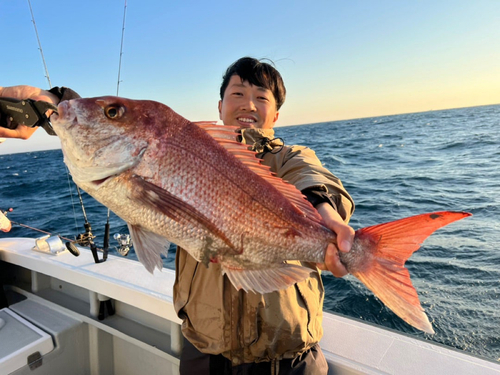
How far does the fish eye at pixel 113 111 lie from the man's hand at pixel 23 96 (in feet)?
2.73

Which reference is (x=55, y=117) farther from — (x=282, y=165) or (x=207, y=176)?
(x=282, y=165)

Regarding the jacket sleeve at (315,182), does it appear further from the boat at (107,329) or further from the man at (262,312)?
the boat at (107,329)

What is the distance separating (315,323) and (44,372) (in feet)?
9.33

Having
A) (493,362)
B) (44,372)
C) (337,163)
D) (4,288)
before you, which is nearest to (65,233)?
(4,288)

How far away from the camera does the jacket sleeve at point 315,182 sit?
1.81 metres

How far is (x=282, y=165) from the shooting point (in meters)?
2.13

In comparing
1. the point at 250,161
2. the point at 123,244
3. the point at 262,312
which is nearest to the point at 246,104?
the point at 250,161

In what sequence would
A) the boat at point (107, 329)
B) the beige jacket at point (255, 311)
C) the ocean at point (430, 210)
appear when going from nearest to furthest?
the beige jacket at point (255, 311)
the boat at point (107, 329)
the ocean at point (430, 210)

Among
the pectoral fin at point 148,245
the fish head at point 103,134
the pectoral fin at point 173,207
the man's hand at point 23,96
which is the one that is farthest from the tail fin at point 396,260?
the man's hand at point 23,96

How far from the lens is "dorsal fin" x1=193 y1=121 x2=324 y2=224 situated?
164cm

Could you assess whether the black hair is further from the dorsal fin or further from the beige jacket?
the dorsal fin

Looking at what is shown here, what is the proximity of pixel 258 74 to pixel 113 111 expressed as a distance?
51.6 inches

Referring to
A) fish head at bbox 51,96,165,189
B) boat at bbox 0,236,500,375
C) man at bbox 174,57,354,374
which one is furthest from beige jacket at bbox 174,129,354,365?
fish head at bbox 51,96,165,189

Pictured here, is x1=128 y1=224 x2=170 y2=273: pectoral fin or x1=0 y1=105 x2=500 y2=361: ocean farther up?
x1=128 y1=224 x2=170 y2=273: pectoral fin
